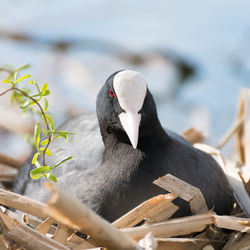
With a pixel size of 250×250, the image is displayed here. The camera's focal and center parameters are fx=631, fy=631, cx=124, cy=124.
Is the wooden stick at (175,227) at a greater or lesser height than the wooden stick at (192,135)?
lesser

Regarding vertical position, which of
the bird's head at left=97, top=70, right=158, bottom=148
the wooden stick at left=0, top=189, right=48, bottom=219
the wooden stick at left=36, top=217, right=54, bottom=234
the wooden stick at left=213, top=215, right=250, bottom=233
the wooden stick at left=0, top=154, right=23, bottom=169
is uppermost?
the bird's head at left=97, top=70, right=158, bottom=148

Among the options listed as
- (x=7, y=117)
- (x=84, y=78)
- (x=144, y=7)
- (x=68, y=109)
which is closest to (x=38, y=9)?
(x=144, y=7)

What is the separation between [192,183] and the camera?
2947 mm

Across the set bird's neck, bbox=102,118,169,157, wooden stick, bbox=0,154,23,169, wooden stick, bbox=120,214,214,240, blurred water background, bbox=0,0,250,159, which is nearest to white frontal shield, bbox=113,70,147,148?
bird's neck, bbox=102,118,169,157

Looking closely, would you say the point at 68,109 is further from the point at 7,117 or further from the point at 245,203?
the point at 245,203

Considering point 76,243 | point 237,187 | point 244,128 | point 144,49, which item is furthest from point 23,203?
point 144,49

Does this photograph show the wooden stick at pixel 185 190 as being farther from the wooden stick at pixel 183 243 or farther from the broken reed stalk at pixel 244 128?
the broken reed stalk at pixel 244 128

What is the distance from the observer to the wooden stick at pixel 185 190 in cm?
263

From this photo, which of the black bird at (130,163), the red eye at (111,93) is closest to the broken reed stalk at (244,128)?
the black bird at (130,163)

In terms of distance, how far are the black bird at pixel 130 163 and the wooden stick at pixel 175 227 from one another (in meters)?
0.25

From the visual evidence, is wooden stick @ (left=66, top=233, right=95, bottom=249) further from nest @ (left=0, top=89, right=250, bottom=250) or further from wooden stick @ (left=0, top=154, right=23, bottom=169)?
wooden stick @ (left=0, top=154, right=23, bottom=169)

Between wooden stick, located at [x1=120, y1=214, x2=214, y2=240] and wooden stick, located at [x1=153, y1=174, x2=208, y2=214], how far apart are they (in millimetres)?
111

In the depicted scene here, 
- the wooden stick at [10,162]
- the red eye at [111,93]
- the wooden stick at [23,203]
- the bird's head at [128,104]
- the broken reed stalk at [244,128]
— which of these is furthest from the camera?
the broken reed stalk at [244,128]

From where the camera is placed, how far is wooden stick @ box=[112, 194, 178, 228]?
2.59m
